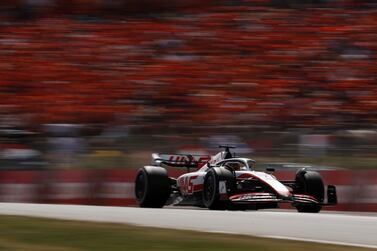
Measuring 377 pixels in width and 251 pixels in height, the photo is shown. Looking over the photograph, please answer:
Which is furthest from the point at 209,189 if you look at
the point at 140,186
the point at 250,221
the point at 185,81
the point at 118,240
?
the point at 185,81

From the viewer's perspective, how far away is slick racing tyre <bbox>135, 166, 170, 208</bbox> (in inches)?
416

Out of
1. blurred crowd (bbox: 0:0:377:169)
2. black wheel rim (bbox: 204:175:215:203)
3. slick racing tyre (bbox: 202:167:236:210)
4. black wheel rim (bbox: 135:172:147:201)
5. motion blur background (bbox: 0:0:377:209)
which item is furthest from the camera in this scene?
blurred crowd (bbox: 0:0:377:169)

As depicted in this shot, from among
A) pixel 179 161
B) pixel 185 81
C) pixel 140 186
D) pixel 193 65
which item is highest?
pixel 193 65

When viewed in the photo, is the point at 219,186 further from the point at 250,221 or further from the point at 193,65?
the point at 193,65

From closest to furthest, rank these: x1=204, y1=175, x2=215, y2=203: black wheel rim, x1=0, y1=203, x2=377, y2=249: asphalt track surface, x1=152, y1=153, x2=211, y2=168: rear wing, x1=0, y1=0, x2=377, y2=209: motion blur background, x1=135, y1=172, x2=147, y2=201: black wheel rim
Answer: x1=0, y1=203, x2=377, y2=249: asphalt track surface
x1=204, y1=175, x2=215, y2=203: black wheel rim
x1=135, y1=172, x2=147, y2=201: black wheel rim
x1=152, y1=153, x2=211, y2=168: rear wing
x1=0, y1=0, x2=377, y2=209: motion blur background

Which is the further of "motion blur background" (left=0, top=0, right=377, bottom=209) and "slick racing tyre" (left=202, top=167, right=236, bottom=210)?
"motion blur background" (left=0, top=0, right=377, bottom=209)

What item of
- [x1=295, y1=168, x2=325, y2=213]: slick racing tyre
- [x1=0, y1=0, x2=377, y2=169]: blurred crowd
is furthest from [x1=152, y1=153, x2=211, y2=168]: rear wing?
[x1=0, y1=0, x2=377, y2=169]: blurred crowd

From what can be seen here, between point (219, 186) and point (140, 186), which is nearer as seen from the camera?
point (219, 186)

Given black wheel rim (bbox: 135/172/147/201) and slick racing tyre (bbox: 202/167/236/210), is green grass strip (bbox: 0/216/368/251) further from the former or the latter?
black wheel rim (bbox: 135/172/147/201)

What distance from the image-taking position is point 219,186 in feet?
31.4

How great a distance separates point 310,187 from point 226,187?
1246 mm

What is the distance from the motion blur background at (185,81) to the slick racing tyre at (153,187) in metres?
0.86

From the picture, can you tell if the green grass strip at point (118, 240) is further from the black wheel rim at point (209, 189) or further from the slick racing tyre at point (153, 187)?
the slick racing tyre at point (153, 187)

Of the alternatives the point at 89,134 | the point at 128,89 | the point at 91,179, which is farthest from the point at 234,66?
the point at 91,179
